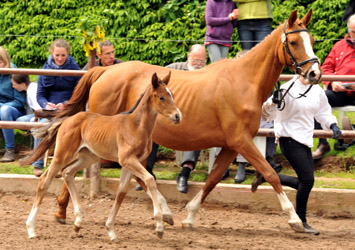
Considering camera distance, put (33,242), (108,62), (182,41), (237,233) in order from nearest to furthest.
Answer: (33,242) < (237,233) < (108,62) < (182,41)

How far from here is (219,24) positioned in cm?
948

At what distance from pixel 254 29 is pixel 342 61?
1.23m

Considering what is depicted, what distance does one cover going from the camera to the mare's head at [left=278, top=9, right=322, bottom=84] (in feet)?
21.8

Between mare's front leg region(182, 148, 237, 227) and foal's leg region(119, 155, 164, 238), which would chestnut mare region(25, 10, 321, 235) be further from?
foal's leg region(119, 155, 164, 238)

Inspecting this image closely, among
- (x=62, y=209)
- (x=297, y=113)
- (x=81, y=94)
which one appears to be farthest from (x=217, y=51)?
(x=62, y=209)

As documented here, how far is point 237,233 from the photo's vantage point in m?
7.13

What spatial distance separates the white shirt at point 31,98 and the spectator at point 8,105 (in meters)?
0.11

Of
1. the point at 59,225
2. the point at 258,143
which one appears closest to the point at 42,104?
the point at 59,225

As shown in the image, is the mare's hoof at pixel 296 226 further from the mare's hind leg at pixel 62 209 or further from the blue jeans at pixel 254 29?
the blue jeans at pixel 254 29

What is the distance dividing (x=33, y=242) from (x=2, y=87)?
3449mm

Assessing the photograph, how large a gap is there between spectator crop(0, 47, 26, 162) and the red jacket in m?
3.99

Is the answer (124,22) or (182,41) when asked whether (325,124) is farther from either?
(124,22)

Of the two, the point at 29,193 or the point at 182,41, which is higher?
the point at 182,41

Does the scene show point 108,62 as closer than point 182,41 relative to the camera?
Yes
